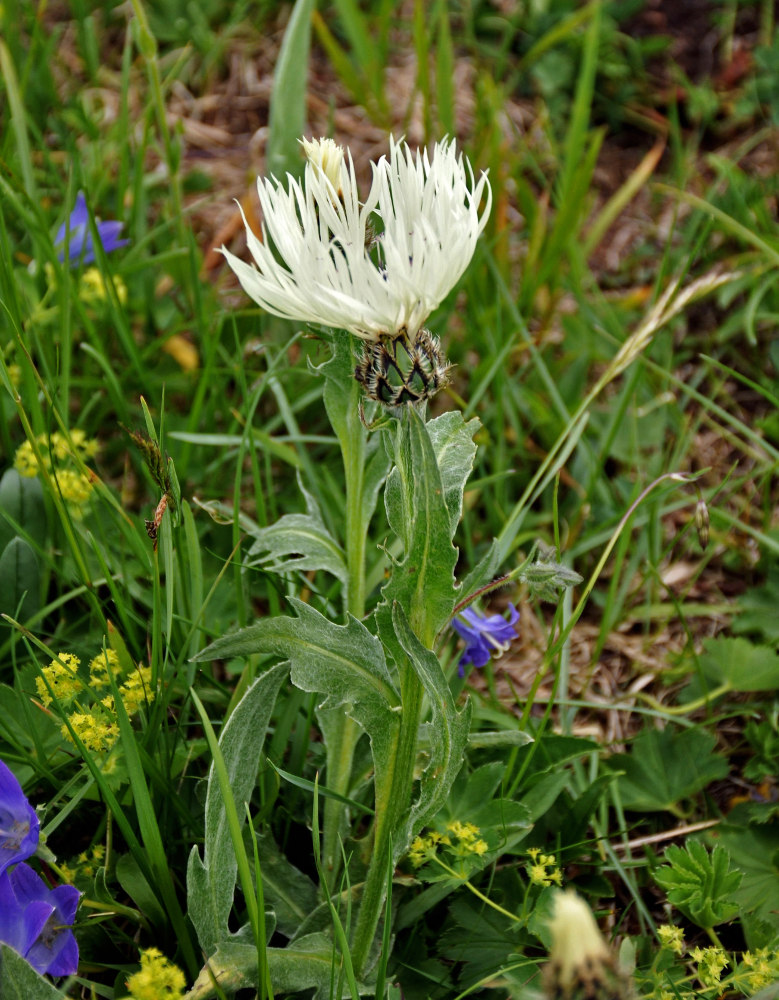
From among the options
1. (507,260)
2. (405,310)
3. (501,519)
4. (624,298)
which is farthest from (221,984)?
(624,298)

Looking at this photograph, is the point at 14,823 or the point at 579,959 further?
the point at 14,823

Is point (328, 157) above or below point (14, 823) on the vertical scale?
above

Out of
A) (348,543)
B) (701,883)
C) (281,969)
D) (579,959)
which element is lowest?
(701,883)

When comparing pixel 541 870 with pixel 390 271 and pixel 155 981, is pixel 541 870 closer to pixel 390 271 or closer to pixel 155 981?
pixel 155 981

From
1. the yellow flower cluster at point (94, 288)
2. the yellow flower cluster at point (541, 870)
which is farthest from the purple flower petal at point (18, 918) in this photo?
the yellow flower cluster at point (94, 288)

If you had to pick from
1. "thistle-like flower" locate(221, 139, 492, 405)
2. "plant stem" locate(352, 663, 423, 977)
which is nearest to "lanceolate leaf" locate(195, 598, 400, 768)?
"plant stem" locate(352, 663, 423, 977)

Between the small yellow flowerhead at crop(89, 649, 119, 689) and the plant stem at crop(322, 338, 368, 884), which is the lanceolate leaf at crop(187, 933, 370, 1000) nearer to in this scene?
the plant stem at crop(322, 338, 368, 884)

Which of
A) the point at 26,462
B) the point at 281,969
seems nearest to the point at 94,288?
the point at 26,462

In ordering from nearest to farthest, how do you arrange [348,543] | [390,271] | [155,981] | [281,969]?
[390,271] < [155,981] < [281,969] < [348,543]
